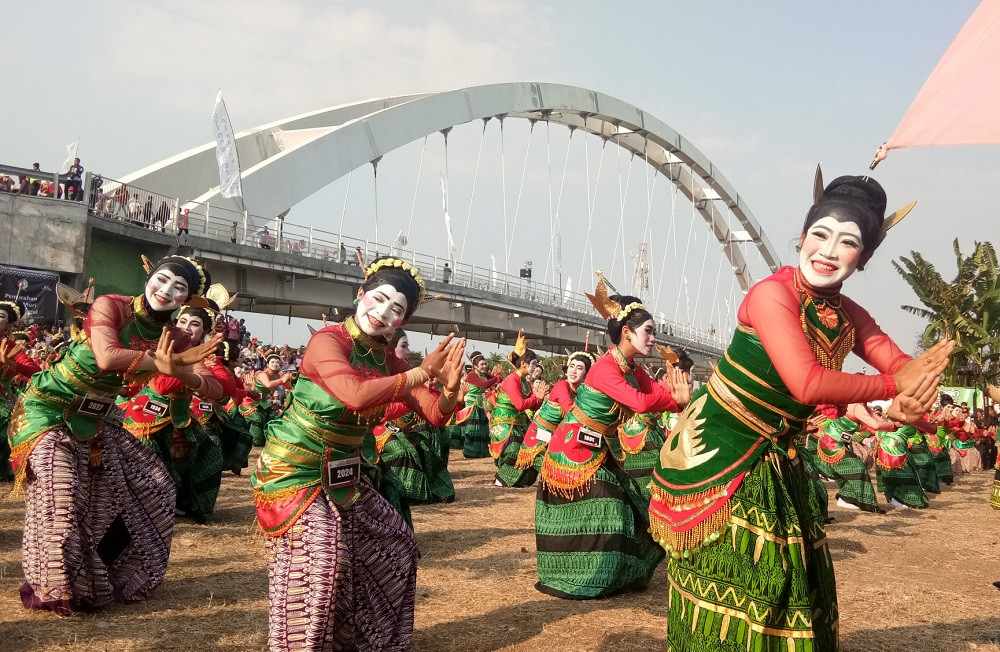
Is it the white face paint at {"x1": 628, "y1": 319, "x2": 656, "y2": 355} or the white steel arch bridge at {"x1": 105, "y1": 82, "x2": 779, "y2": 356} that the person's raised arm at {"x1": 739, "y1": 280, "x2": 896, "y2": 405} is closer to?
the white face paint at {"x1": 628, "y1": 319, "x2": 656, "y2": 355}

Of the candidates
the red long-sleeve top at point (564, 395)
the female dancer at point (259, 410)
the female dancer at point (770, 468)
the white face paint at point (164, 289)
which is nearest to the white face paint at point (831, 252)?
the female dancer at point (770, 468)

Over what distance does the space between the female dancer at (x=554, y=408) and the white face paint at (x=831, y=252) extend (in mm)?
4906

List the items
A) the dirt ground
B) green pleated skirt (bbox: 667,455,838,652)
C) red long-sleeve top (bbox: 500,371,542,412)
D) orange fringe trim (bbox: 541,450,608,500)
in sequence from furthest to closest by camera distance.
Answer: red long-sleeve top (bbox: 500,371,542,412) < orange fringe trim (bbox: 541,450,608,500) < the dirt ground < green pleated skirt (bbox: 667,455,838,652)

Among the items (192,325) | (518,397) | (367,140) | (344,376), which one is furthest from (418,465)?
(367,140)

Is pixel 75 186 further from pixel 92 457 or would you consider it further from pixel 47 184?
pixel 92 457

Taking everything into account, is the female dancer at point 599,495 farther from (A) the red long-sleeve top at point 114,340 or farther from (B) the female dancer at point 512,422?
(B) the female dancer at point 512,422

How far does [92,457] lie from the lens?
19.9 feet

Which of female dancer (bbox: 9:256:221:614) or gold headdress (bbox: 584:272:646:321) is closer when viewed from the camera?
female dancer (bbox: 9:256:221:614)

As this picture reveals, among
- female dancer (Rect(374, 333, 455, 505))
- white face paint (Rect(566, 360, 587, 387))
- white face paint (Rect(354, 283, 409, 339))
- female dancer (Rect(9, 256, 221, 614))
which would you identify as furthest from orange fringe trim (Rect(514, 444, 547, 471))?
white face paint (Rect(354, 283, 409, 339))

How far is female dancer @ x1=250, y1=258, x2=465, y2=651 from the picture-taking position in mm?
4379

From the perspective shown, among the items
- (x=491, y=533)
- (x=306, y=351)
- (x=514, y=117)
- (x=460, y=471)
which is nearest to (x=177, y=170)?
(x=514, y=117)

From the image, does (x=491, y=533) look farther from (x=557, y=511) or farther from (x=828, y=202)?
(x=828, y=202)

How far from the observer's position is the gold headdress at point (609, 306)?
22.5ft

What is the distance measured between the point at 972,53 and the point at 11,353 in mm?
7402
